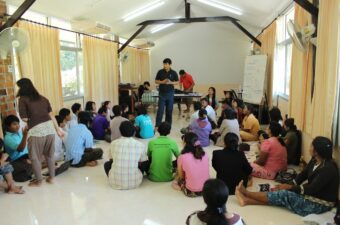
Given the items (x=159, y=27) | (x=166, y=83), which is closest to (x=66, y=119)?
(x=166, y=83)

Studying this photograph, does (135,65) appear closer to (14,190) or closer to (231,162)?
(14,190)

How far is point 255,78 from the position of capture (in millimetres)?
7191

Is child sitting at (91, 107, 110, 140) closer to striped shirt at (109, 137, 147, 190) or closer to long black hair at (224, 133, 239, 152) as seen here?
striped shirt at (109, 137, 147, 190)

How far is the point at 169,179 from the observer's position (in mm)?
3328

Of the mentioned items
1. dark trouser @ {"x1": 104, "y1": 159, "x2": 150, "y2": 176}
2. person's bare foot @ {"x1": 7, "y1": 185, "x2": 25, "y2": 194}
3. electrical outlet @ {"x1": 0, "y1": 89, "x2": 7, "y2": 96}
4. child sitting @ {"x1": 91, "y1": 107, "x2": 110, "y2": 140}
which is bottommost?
person's bare foot @ {"x1": 7, "y1": 185, "x2": 25, "y2": 194}

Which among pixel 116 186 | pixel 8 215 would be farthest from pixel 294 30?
pixel 8 215

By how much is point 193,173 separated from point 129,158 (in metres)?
0.68

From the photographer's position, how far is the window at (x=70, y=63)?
6023 mm

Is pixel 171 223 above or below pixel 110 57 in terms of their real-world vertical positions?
below

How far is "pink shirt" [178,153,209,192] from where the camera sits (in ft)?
9.38

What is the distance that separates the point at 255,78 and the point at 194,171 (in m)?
4.92

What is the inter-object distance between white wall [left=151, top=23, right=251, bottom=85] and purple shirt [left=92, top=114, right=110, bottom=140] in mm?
5981

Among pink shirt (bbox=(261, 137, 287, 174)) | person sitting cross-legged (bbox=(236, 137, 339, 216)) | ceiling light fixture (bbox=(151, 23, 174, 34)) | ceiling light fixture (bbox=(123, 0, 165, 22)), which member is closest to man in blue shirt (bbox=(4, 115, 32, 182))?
person sitting cross-legged (bbox=(236, 137, 339, 216))

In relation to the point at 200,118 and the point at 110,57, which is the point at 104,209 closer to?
the point at 200,118
